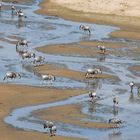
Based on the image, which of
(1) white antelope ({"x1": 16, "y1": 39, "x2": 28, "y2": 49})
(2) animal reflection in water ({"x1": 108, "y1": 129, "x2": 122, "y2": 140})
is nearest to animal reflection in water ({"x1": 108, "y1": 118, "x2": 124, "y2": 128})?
(2) animal reflection in water ({"x1": 108, "y1": 129, "x2": 122, "y2": 140})

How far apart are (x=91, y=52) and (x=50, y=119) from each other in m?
15.6

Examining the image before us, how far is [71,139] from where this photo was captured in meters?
23.9

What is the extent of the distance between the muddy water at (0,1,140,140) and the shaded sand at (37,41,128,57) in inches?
36.8

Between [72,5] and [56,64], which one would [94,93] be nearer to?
[56,64]

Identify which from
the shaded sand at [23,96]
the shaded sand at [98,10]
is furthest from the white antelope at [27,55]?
the shaded sand at [98,10]

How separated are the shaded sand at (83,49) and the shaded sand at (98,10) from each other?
940 centimetres

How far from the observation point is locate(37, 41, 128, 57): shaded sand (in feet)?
136

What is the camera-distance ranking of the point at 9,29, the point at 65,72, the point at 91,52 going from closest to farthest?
the point at 65,72 → the point at 91,52 → the point at 9,29

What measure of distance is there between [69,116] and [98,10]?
34.0 m

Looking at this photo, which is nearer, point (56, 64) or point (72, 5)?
point (56, 64)

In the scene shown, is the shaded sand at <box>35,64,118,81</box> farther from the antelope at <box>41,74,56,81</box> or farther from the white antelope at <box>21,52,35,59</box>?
the white antelope at <box>21,52,35,59</box>

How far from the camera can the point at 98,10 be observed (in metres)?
60.3

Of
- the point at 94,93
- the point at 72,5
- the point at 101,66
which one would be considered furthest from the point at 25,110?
the point at 72,5

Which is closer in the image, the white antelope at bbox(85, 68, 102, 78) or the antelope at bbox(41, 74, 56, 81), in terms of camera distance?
the antelope at bbox(41, 74, 56, 81)
